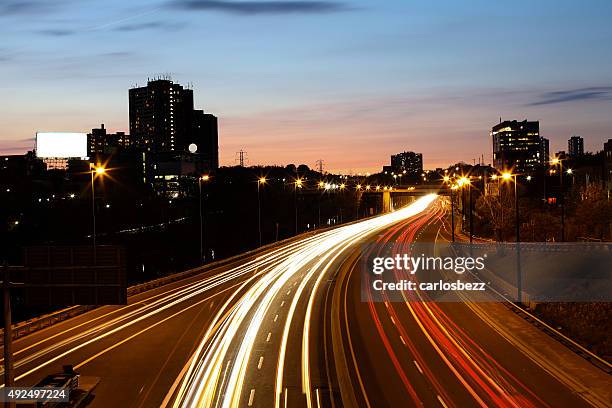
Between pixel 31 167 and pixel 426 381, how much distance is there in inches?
6045

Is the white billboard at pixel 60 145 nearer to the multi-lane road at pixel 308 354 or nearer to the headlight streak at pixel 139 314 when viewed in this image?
the headlight streak at pixel 139 314

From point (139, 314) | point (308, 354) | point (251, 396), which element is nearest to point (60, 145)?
point (139, 314)

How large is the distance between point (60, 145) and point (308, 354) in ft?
183

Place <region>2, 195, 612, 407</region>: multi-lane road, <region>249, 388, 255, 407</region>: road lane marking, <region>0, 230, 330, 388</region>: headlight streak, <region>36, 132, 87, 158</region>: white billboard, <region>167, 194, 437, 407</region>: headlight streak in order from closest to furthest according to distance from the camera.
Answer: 1. <region>249, 388, 255, 407</region>: road lane marking
2. <region>167, 194, 437, 407</region>: headlight streak
3. <region>2, 195, 612, 407</region>: multi-lane road
4. <region>0, 230, 330, 388</region>: headlight streak
5. <region>36, 132, 87, 158</region>: white billboard

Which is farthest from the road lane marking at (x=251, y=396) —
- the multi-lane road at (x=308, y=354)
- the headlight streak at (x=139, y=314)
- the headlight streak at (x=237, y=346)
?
the headlight streak at (x=139, y=314)

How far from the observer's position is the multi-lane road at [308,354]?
21000mm

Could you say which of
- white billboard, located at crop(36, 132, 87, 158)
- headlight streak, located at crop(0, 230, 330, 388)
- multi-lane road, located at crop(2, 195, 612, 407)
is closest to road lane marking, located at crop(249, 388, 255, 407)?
multi-lane road, located at crop(2, 195, 612, 407)

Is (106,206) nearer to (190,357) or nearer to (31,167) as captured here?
(31,167)

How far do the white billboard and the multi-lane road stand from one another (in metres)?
36.1

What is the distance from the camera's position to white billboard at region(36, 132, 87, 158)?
236 ft

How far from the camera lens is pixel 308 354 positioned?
86.8 feet

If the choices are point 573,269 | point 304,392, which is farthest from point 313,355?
point 573,269

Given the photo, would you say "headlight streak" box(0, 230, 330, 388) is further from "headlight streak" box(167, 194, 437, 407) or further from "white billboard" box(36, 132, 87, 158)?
"white billboard" box(36, 132, 87, 158)

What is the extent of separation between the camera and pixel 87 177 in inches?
5610
